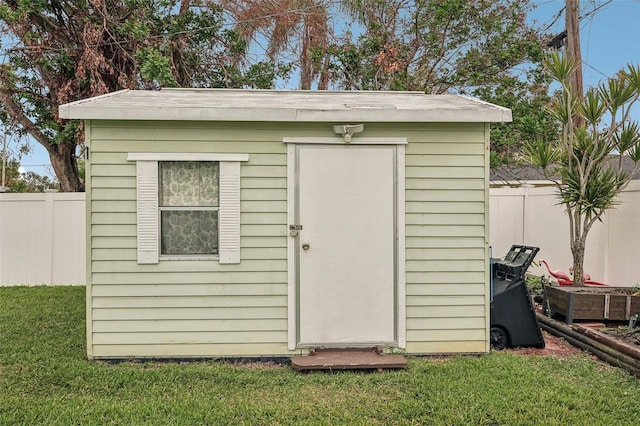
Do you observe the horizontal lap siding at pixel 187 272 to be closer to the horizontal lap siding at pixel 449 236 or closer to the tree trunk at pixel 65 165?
the horizontal lap siding at pixel 449 236

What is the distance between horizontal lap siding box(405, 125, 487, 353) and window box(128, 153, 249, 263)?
1.63 m

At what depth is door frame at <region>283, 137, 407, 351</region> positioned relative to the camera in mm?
4285

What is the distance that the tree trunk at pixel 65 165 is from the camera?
359 inches

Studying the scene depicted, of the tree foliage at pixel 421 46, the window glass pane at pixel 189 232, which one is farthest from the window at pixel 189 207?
the tree foliage at pixel 421 46

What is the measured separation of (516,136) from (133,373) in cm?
868

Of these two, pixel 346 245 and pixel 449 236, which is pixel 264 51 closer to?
pixel 346 245

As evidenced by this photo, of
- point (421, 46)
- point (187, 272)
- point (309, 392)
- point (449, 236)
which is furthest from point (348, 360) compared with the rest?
point (421, 46)

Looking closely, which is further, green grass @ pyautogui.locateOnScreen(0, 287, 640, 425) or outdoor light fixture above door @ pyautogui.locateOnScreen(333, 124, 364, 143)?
outdoor light fixture above door @ pyautogui.locateOnScreen(333, 124, 364, 143)

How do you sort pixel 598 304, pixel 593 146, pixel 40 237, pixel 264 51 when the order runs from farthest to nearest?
pixel 264 51 → pixel 40 237 → pixel 593 146 → pixel 598 304

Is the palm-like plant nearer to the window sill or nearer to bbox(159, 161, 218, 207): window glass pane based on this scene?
bbox(159, 161, 218, 207): window glass pane

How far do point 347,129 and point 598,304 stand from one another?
3.29m

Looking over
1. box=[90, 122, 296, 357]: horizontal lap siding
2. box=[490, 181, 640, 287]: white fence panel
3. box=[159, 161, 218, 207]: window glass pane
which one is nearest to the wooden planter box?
box=[490, 181, 640, 287]: white fence panel

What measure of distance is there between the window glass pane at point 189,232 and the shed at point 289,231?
1 centimetres

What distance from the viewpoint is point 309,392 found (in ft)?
11.7
